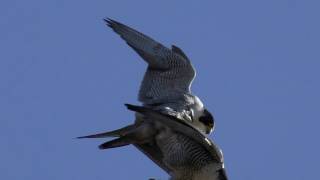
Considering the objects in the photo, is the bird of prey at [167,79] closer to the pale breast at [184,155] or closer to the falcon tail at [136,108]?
the pale breast at [184,155]

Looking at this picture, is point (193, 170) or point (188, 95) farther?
point (188, 95)

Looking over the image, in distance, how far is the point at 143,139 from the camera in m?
19.5

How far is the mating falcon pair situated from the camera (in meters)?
18.0

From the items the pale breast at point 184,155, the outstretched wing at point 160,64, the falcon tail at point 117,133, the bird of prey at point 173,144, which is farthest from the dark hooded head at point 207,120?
the pale breast at point 184,155

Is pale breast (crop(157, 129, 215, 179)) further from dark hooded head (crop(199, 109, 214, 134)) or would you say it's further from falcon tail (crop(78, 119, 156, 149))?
dark hooded head (crop(199, 109, 214, 134))

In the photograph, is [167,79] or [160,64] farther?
[160,64]

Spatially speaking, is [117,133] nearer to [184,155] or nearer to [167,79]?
[184,155]

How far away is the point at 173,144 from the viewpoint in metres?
18.7

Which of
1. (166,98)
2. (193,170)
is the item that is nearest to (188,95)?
(166,98)

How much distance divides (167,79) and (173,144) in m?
3.43

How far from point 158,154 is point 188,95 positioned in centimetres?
230

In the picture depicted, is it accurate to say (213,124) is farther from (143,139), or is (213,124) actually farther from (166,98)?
(143,139)

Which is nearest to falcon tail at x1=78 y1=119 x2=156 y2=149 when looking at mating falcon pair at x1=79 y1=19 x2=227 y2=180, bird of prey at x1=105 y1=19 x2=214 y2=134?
mating falcon pair at x1=79 y1=19 x2=227 y2=180

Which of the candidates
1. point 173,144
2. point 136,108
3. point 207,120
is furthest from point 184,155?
point 207,120
